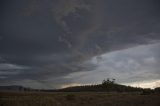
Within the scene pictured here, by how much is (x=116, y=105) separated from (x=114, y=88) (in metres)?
112

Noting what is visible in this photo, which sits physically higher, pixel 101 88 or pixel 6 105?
pixel 101 88

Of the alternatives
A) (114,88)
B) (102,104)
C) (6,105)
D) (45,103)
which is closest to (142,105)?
(102,104)

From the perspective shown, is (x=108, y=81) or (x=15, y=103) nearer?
(x=15, y=103)

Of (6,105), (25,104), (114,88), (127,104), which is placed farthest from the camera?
(114,88)

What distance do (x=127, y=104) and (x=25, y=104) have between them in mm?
17418

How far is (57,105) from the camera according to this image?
43.5m

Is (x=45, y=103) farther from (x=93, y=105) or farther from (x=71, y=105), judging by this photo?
(x=93, y=105)

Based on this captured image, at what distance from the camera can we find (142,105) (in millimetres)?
42750

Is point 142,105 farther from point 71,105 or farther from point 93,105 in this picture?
point 71,105

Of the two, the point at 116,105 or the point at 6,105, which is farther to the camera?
the point at 116,105

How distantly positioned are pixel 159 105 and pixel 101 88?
118 m

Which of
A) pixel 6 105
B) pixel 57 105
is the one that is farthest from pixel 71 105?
pixel 6 105

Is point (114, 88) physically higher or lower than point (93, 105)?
higher

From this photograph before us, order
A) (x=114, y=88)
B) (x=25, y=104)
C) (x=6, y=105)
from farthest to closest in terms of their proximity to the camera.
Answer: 1. (x=114, y=88)
2. (x=25, y=104)
3. (x=6, y=105)
